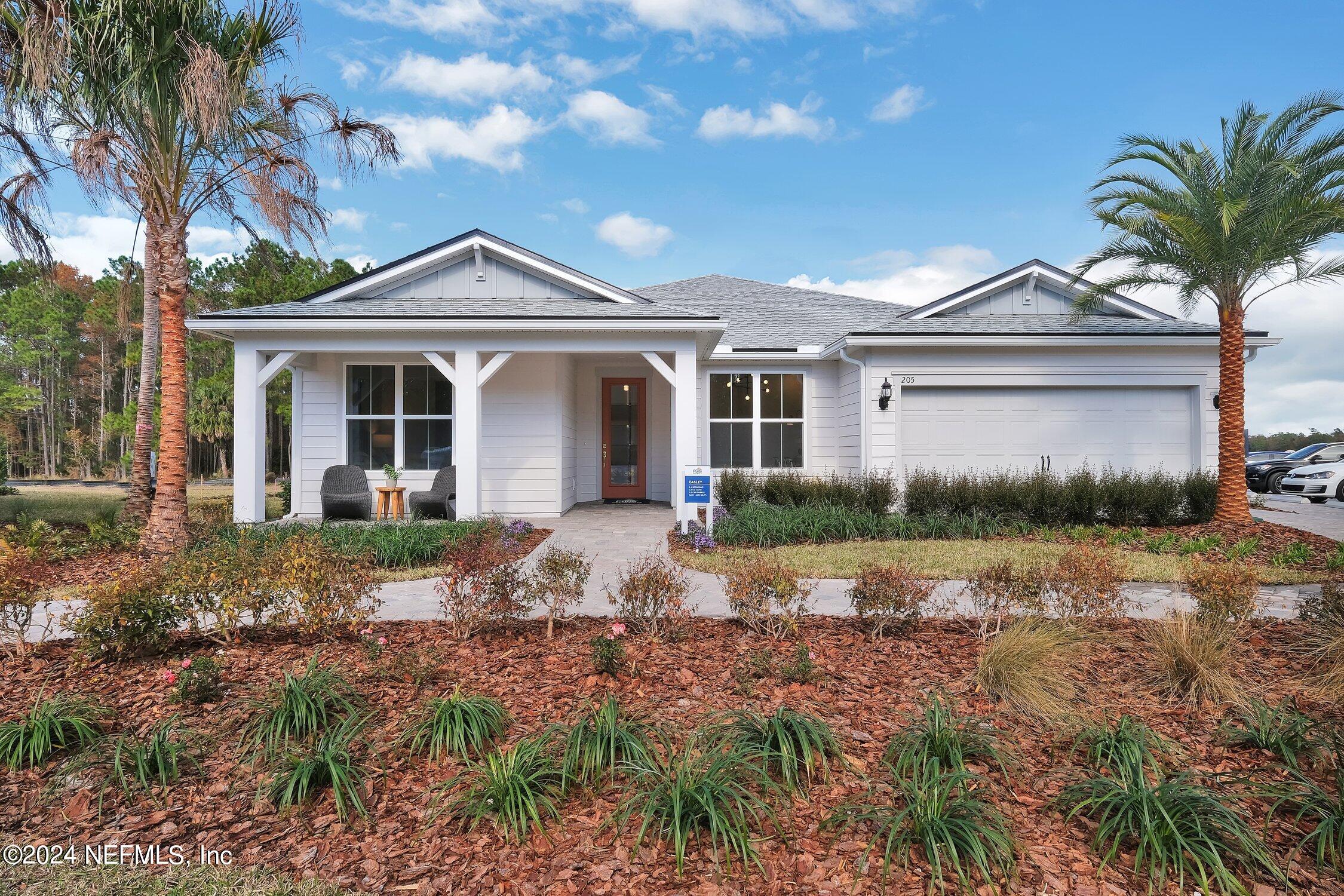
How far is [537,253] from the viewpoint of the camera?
10789 mm

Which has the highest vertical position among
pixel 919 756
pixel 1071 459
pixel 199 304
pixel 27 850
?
pixel 199 304

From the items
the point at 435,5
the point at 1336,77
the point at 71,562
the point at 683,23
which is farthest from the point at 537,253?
the point at 1336,77

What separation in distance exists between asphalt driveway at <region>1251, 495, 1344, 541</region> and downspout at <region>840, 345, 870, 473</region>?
6111mm

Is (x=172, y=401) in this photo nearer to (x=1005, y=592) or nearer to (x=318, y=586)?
(x=318, y=586)

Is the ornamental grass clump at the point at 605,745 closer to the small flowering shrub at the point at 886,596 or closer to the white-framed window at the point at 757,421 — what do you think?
the small flowering shrub at the point at 886,596

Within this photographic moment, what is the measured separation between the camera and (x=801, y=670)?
354 cm

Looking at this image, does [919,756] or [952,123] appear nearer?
[919,756]

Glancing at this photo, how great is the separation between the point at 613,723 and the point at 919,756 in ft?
4.15

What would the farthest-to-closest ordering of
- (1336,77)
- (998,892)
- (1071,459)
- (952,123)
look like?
(952,123) < (1071,459) < (1336,77) < (998,892)

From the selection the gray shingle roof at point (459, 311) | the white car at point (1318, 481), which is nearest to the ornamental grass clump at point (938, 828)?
the gray shingle roof at point (459, 311)

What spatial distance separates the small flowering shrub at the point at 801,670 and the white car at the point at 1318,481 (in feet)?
60.9

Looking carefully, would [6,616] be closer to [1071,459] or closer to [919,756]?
[919,756]

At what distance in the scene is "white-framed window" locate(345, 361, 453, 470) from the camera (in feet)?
36.2

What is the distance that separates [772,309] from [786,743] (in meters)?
14.3
